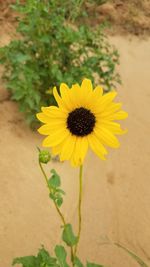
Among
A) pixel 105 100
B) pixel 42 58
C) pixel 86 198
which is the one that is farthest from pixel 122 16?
pixel 105 100

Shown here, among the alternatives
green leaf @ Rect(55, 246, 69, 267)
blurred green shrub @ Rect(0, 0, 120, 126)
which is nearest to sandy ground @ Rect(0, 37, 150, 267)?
blurred green shrub @ Rect(0, 0, 120, 126)

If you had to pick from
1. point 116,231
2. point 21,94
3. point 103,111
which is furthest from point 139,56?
point 103,111

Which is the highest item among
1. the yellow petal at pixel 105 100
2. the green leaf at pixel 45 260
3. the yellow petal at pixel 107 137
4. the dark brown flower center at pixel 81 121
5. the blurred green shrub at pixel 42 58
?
the blurred green shrub at pixel 42 58

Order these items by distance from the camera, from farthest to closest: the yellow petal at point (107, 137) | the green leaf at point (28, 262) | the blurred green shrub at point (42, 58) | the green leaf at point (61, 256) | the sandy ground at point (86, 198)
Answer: the blurred green shrub at point (42, 58) < the sandy ground at point (86, 198) < the green leaf at point (28, 262) < the green leaf at point (61, 256) < the yellow petal at point (107, 137)

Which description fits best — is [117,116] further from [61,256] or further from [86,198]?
[86,198]

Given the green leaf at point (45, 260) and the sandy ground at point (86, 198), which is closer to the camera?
the green leaf at point (45, 260)

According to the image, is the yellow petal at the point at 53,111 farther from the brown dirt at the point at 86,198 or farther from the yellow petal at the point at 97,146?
the brown dirt at the point at 86,198

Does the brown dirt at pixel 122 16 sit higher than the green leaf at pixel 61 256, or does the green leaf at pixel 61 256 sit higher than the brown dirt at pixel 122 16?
the brown dirt at pixel 122 16

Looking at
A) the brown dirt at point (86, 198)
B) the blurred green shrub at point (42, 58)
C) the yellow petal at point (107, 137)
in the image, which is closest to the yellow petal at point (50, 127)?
the yellow petal at point (107, 137)
